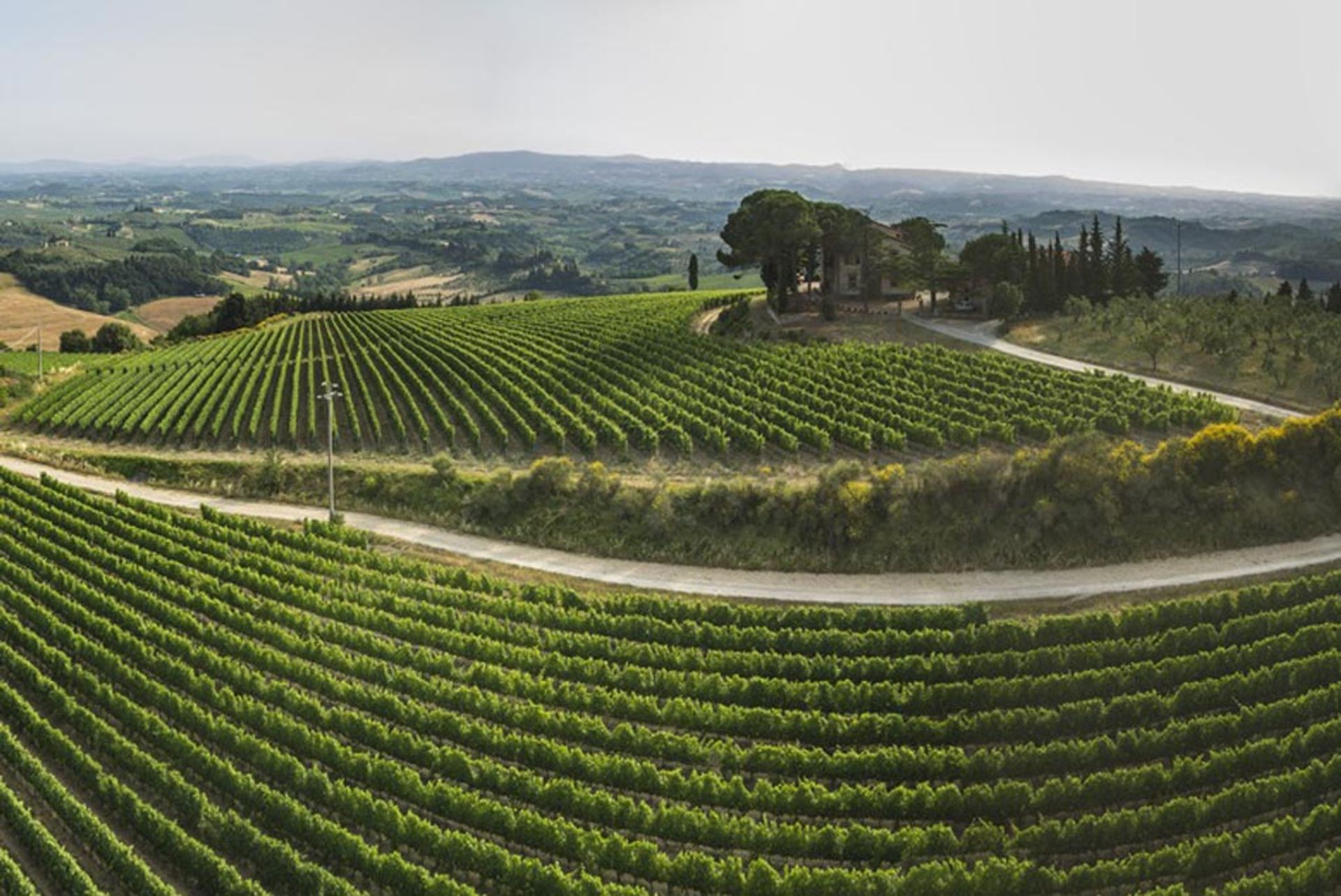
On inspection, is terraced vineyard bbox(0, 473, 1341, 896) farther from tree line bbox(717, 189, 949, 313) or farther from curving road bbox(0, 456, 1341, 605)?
tree line bbox(717, 189, 949, 313)

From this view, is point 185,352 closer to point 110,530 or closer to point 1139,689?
point 110,530

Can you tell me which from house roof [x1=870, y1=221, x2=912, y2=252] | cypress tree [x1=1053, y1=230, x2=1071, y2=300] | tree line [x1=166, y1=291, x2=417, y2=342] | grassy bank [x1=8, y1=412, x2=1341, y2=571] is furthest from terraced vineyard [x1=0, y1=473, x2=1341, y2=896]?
tree line [x1=166, y1=291, x2=417, y2=342]

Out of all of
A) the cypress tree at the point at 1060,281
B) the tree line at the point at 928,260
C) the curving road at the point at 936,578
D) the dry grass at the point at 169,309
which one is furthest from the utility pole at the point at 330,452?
the dry grass at the point at 169,309

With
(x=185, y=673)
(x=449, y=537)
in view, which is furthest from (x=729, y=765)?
(x=449, y=537)

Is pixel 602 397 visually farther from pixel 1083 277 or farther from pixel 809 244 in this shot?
pixel 1083 277

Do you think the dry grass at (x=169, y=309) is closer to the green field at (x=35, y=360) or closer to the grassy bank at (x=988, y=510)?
the green field at (x=35, y=360)

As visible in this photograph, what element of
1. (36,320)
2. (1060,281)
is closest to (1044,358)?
(1060,281)
